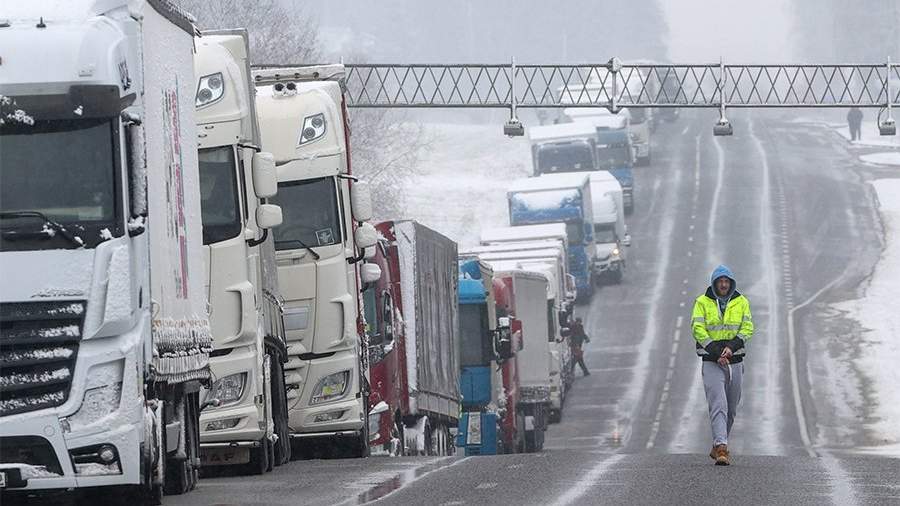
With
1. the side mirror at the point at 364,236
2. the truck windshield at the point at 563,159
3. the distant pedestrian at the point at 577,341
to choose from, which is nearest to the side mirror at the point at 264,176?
the side mirror at the point at 364,236

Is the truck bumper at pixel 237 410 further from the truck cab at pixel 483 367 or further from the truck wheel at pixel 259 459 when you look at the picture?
the truck cab at pixel 483 367

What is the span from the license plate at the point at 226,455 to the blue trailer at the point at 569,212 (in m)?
39.0

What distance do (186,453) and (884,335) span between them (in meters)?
38.0

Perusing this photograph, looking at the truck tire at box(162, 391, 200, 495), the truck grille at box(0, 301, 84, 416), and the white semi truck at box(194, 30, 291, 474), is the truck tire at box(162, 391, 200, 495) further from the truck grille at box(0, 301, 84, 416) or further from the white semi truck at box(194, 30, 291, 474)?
the truck grille at box(0, 301, 84, 416)

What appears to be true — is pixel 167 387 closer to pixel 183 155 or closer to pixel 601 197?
pixel 183 155

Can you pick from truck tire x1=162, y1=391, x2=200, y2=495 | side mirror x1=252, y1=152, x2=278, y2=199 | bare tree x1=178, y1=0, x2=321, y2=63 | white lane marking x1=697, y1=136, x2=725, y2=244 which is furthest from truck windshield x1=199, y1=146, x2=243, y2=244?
white lane marking x1=697, y1=136, x2=725, y2=244

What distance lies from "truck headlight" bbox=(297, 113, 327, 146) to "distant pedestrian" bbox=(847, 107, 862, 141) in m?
80.2

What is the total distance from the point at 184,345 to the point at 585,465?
403 centimetres

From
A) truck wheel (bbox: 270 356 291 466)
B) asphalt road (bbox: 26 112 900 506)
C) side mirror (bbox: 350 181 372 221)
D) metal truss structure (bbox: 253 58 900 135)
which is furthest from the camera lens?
metal truss structure (bbox: 253 58 900 135)

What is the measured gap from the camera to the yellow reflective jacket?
16.3 m

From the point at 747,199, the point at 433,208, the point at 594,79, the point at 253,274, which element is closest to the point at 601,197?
the point at 747,199

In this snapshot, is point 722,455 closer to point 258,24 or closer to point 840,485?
point 840,485

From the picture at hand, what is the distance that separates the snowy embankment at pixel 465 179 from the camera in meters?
81.8

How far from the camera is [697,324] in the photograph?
1639 centimetres
